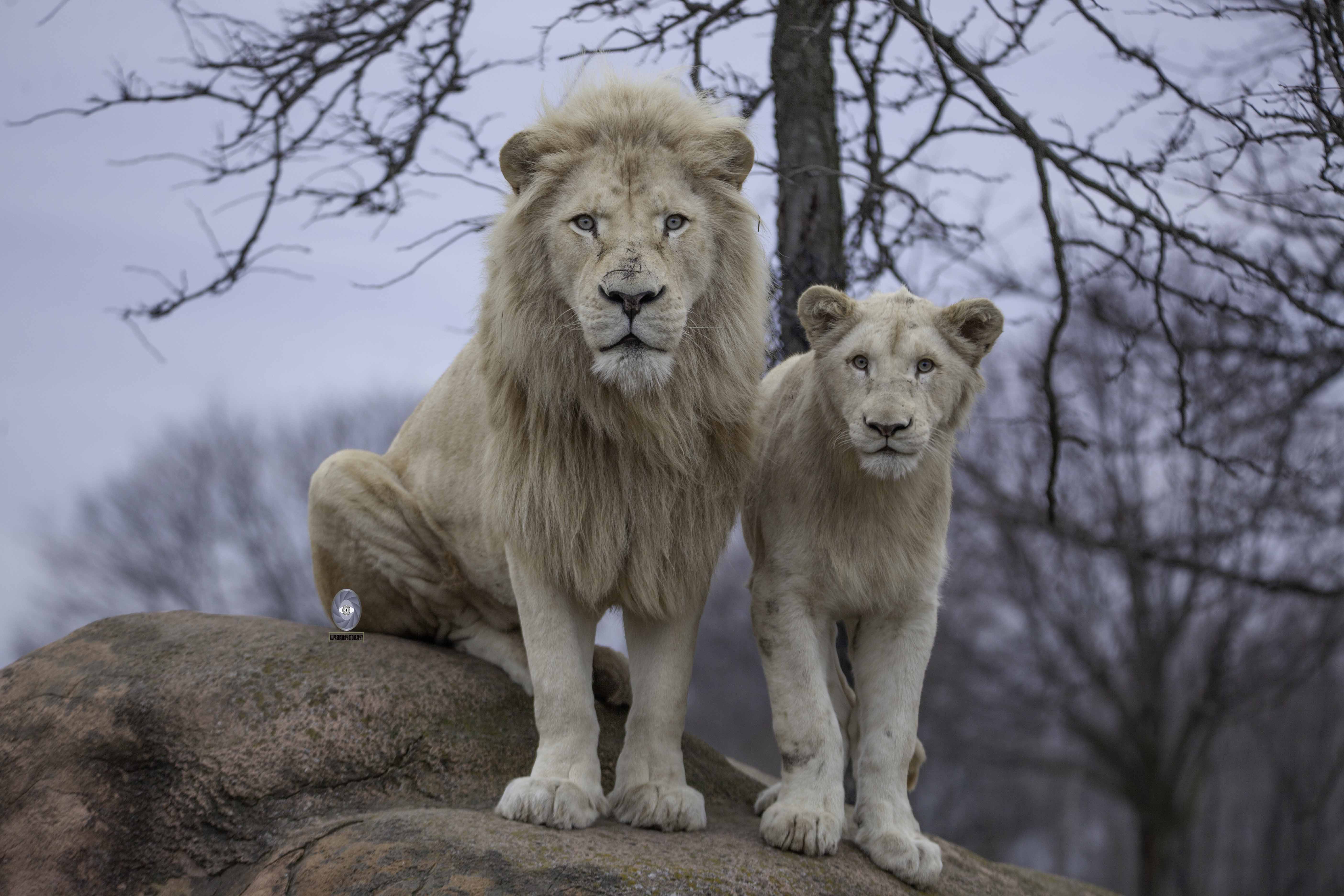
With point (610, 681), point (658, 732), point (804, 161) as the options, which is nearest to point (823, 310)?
point (658, 732)

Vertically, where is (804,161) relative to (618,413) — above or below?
above

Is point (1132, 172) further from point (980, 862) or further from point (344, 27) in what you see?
point (344, 27)

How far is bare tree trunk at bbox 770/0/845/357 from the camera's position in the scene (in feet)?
20.3

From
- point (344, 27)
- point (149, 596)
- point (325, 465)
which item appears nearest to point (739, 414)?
point (325, 465)

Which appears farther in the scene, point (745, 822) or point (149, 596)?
point (149, 596)

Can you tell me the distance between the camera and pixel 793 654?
3.98m

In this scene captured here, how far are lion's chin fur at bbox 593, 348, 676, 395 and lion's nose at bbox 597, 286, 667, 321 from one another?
0.39 feet

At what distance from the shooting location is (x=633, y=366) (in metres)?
3.50

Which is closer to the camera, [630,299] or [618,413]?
[630,299]

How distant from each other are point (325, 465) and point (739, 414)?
217cm

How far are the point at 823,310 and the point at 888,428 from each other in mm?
601

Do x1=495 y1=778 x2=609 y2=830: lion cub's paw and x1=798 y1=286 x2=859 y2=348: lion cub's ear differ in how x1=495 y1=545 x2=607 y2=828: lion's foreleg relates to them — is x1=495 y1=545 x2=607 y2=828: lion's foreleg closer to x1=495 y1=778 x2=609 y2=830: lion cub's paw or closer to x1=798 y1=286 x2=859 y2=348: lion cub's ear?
x1=495 y1=778 x2=609 y2=830: lion cub's paw

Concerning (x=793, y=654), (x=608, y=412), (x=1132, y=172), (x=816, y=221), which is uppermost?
(x=1132, y=172)

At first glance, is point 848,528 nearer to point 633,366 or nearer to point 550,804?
point 633,366
